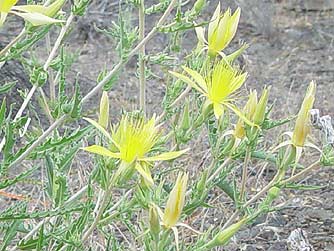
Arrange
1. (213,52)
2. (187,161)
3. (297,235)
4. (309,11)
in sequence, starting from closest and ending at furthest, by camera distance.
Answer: (213,52), (297,235), (187,161), (309,11)

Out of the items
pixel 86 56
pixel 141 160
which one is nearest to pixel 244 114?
pixel 141 160

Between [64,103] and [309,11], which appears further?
[309,11]

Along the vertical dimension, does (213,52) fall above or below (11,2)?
below

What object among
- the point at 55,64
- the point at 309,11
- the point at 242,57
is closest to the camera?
the point at 55,64

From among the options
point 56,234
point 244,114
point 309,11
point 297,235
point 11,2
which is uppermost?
point 11,2

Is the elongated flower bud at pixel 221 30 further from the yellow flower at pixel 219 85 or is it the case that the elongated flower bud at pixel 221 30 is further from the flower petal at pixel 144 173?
the flower petal at pixel 144 173

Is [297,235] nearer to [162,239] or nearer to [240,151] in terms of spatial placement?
[240,151]
